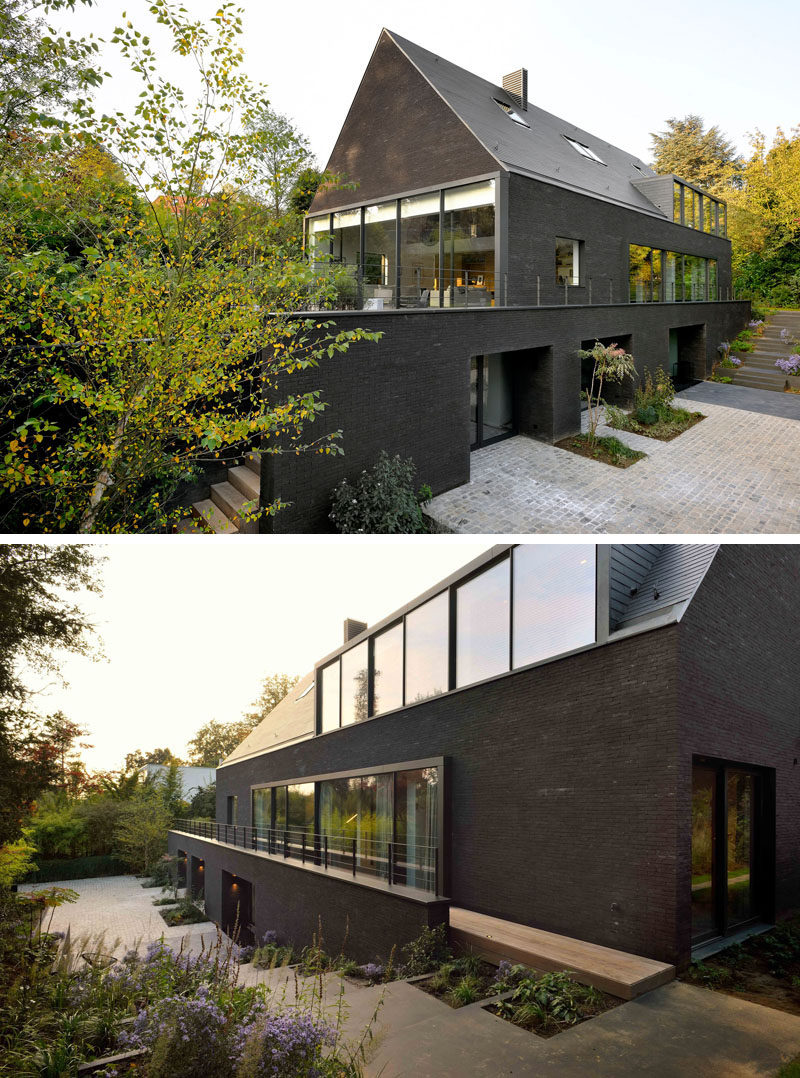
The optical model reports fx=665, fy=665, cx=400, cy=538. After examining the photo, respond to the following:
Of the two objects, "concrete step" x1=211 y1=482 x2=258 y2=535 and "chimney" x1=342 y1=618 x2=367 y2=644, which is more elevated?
"concrete step" x1=211 y1=482 x2=258 y2=535

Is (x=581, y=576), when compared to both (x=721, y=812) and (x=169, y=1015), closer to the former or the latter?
(x=721, y=812)

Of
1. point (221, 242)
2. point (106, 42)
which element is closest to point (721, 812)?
point (221, 242)

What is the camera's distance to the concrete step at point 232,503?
7672mm

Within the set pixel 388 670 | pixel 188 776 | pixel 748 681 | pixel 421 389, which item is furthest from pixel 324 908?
pixel 188 776

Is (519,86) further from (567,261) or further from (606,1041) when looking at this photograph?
(606,1041)

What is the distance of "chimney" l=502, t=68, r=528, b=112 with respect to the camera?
59.4 ft

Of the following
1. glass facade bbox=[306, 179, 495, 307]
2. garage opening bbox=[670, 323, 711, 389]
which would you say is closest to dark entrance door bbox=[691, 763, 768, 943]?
glass facade bbox=[306, 179, 495, 307]

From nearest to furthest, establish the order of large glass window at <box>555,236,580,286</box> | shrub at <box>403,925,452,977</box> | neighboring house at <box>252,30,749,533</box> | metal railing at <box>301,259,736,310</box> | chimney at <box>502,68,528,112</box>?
shrub at <box>403,925,452,977</box>, neighboring house at <box>252,30,749,533</box>, metal railing at <box>301,259,736,310</box>, large glass window at <box>555,236,580,286</box>, chimney at <box>502,68,528,112</box>

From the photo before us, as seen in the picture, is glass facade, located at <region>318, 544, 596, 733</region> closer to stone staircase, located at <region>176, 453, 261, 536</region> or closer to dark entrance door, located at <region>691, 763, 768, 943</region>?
dark entrance door, located at <region>691, 763, 768, 943</region>

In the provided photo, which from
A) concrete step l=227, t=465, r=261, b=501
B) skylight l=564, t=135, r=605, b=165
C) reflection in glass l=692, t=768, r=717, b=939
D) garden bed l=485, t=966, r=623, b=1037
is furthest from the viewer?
skylight l=564, t=135, r=605, b=165

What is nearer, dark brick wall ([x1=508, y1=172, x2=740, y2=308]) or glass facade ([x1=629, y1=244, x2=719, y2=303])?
dark brick wall ([x1=508, y1=172, x2=740, y2=308])

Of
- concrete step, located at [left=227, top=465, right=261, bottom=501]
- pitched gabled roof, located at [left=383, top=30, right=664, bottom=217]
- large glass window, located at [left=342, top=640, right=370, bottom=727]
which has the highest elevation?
pitched gabled roof, located at [left=383, top=30, right=664, bottom=217]

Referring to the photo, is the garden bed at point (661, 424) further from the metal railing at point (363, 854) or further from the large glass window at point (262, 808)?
the large glass window at point (262, 808)

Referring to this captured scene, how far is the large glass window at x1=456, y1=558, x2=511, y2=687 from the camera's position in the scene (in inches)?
306
